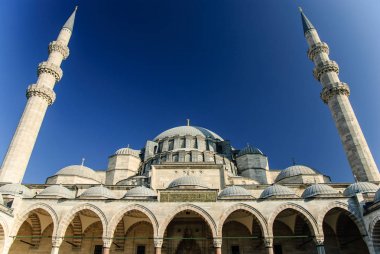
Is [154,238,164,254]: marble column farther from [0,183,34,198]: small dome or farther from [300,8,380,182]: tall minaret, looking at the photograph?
[300,8,380,182]: tall minaret

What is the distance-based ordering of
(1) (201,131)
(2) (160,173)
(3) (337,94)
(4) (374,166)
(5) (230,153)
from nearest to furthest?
(4) (374,166) → (2) (160,173) → (3) (337,94) → (5) (230,153) → (1) (201,131)

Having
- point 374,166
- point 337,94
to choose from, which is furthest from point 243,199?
point 337,94

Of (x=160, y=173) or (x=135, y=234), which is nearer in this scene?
(x=135, y=234)

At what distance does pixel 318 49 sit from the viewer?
21.8 meters

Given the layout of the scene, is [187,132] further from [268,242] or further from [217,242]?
[268,242]

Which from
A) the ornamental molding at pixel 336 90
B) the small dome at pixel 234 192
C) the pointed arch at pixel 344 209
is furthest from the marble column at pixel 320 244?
the ornamental molding at pixel 336 90

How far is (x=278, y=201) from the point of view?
12492mm

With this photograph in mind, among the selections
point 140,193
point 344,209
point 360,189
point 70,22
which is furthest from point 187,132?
point 70,22

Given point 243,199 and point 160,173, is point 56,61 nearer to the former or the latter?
point 160,173

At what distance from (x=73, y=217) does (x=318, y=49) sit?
68.4ft

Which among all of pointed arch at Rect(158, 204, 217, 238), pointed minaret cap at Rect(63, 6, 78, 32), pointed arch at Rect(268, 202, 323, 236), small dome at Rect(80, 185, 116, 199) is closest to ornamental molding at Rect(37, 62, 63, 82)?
pointed minaret cap at Rect(63, 6, 78, 32)

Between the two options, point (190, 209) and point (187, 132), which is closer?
point (190, 209)

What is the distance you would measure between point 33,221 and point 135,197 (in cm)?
553

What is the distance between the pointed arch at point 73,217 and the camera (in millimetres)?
11773
